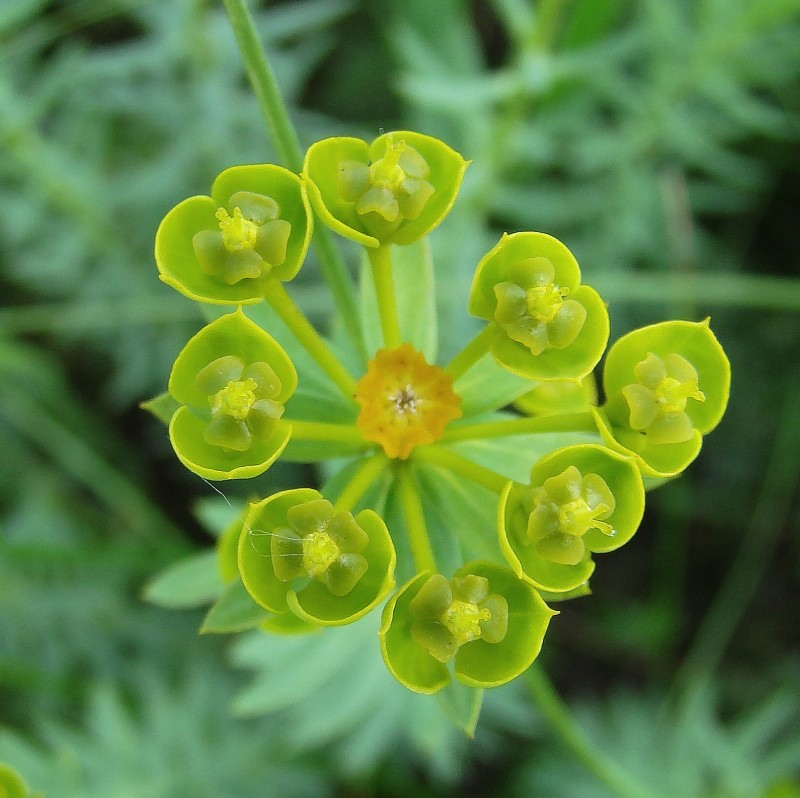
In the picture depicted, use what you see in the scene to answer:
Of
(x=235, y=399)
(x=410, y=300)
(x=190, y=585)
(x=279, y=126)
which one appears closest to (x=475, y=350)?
(x=410, y=300)

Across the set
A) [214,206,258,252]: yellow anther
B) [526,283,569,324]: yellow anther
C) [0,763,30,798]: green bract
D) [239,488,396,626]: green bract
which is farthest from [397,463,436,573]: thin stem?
[0,763,30,798]: green bract

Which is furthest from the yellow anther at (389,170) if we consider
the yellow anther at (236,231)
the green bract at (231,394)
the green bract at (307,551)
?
the green bract at (307,551)

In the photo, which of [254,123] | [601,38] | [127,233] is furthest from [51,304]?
[601,38]

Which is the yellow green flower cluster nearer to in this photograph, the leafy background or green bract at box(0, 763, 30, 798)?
green bract at box(0, 763, 30, 798)

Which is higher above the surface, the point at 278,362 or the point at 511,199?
the point at 278,362

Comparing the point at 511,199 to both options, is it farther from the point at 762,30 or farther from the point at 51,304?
the point at 51,304

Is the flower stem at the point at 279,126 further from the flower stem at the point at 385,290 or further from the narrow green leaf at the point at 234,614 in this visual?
the narrow green leaf at the point at 234,614

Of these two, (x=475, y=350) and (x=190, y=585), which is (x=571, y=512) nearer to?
(x=475, y=350)
